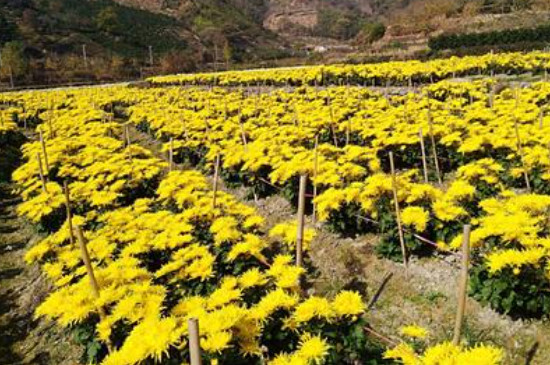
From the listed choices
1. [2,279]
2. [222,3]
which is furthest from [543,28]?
[222,3]

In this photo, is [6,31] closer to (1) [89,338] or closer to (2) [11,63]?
(2) [11,63]

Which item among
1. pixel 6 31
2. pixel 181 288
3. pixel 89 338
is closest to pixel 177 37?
pixel 6 31

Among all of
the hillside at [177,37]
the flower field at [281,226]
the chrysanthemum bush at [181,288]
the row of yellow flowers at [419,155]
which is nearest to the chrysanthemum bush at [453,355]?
the flower field at [281,226]

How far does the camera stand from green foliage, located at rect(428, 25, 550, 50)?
1386 inches

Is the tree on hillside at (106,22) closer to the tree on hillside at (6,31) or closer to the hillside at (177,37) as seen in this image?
the hillside at (177,37)

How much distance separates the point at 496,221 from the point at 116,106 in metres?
27.7

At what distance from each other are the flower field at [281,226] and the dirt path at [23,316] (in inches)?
14.4

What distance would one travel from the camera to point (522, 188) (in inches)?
360

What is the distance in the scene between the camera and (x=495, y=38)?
36.4 m

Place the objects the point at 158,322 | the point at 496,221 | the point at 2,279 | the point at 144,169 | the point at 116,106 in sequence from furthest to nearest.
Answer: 1. the point at 116,106
2. the point at 144,169
3. the point at 2,279
4. the point at 496,221
5. the point at 158,322

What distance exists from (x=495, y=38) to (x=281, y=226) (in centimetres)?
3617

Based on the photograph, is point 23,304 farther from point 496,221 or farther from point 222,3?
point 222,3

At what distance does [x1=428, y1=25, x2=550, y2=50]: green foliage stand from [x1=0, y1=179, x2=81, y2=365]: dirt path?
36.6 metres

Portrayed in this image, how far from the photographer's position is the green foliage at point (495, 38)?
116 feet
